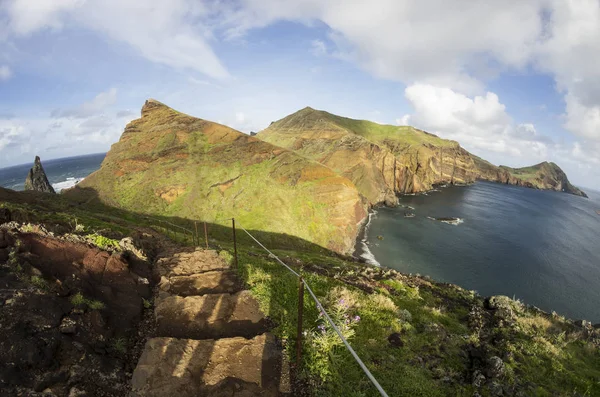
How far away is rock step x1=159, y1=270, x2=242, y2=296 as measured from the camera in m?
11.7

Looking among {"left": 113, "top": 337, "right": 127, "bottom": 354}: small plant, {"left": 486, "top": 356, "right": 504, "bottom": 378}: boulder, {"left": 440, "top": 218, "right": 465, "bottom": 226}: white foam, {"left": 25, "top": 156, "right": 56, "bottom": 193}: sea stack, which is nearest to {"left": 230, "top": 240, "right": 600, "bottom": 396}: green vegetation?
{"left": 486, "top": 356, "right": 504, "bottom": 378}: boulder

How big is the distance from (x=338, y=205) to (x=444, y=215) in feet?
155

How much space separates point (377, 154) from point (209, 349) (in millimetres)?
120959

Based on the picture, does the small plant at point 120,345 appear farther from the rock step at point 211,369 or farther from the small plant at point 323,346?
the small plant at point 323,346

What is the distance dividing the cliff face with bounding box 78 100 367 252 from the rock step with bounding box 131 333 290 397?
4494 cm

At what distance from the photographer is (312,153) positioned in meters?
117

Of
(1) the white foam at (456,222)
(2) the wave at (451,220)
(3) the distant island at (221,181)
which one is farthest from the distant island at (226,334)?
(2) the wave at (451,220)

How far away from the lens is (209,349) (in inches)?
309

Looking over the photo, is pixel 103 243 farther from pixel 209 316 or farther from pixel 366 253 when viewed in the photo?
pixel 366 253

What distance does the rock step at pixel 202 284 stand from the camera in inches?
462

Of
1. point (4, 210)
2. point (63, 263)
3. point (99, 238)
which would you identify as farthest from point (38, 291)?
point (4, 210)

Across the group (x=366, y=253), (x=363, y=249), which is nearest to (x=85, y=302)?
(x=366, y=253)

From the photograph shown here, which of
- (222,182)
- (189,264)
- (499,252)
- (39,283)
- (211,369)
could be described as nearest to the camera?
(211,369)

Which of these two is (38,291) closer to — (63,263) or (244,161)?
(63,263)
